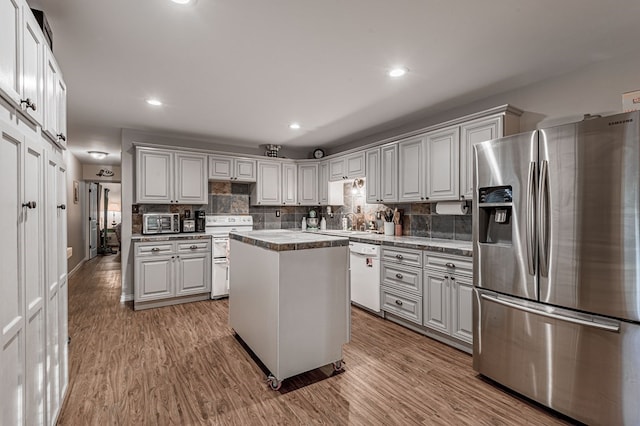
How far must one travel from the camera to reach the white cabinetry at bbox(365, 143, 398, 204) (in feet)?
13.2

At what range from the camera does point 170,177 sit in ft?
14.9

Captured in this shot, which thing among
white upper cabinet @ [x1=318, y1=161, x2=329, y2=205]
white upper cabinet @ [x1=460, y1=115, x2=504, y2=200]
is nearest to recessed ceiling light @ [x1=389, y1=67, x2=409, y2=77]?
white upper cabinet @ [x1=460, y1=115, x2=504, y2=200]

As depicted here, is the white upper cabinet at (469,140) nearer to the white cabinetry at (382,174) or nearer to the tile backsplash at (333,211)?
the tile backsplash at (333,211)

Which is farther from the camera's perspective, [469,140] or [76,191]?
[76,191]

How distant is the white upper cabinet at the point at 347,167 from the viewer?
4.65 m

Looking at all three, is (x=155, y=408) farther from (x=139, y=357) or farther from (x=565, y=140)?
(x=565, y=140)

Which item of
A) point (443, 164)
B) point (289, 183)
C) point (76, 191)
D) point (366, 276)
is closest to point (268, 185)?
point (289, 183)

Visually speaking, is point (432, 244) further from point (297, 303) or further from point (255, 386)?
point (255, 386)

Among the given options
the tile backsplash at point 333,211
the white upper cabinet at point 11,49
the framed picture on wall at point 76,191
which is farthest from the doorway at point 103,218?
the white upper cabinet at point 11,49

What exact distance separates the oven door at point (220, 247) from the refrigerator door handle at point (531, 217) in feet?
12.4

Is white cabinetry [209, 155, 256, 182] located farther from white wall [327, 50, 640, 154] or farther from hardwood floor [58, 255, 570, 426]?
white wall [327, 50, 640, 154]

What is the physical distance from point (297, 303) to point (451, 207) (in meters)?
2.09

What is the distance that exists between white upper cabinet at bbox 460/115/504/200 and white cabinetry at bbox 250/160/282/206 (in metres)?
3.19

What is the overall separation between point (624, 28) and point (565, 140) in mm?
890
